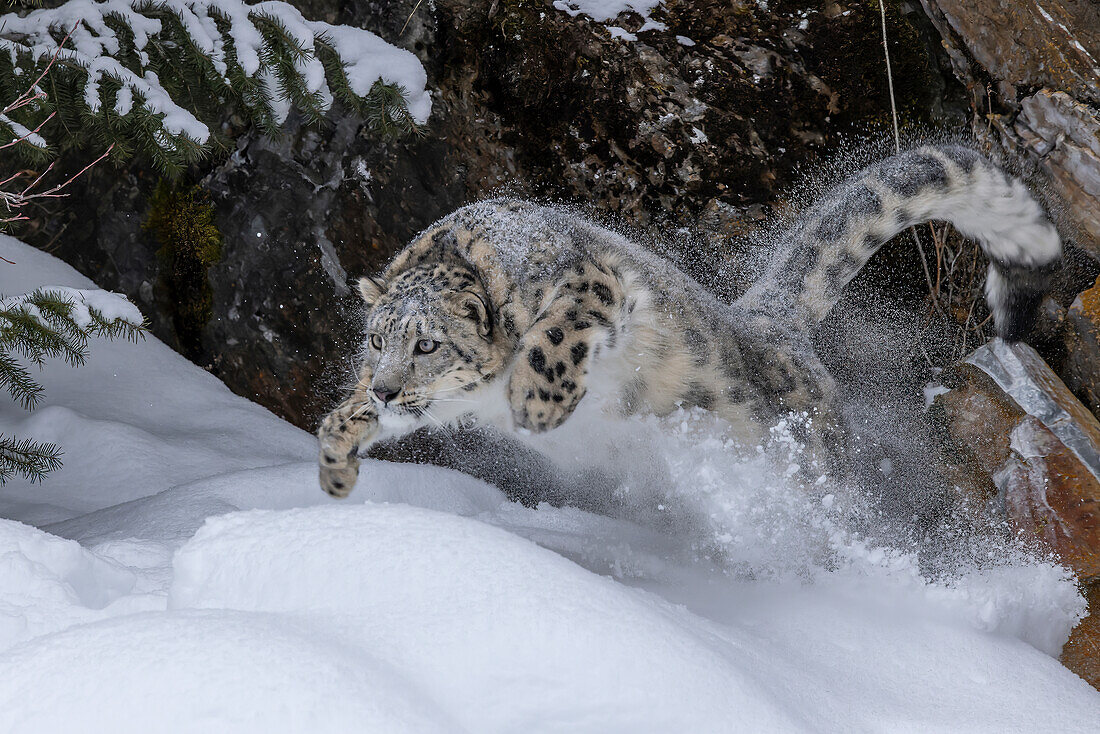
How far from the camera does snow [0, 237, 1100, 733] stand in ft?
5.56

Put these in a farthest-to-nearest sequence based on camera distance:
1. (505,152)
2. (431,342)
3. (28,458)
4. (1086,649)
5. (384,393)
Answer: (505,152) < (28,458) < (431,342) < (384,393) < (1086,649)

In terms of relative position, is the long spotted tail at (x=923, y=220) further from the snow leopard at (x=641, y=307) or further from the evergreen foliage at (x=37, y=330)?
the evergreen foliage at (x=37, y=330)

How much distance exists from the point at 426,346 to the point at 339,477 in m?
0.64

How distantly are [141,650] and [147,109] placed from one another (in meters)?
2.71

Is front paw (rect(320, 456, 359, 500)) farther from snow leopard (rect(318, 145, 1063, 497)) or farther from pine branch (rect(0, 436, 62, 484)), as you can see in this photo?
pine branch (rect(0, 436, 62, 484))

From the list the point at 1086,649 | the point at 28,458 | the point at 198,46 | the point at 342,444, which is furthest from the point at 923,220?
the point at 28,458

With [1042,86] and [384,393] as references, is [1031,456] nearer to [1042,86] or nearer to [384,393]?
[1042,86]

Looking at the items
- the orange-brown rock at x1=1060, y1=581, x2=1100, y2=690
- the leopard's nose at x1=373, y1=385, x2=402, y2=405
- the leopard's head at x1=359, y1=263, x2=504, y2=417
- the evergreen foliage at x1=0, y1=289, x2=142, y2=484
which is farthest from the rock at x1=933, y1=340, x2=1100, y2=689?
the evergreen foliage at x1=0, y1=289, x2=142, y2=484

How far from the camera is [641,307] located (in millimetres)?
3432

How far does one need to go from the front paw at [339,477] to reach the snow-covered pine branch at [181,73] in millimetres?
1602

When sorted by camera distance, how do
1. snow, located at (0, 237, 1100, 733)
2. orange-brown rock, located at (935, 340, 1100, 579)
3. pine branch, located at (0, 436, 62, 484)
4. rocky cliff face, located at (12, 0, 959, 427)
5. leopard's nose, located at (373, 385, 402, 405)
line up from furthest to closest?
rocky cliff face, located at (12, 0, 959, 427) → pine branch, located at (0, 436, 62, 484) → orange-brown rock, located at (935, 340, 1100, 579) → leopard's nose, located at (373, 385, 402, 405) → snow, located at (0, 237, 1100, 733)

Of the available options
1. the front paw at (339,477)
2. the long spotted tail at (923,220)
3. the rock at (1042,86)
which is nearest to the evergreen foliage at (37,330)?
the front paw at (339,477)

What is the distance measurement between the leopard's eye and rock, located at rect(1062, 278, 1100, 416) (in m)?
2.79

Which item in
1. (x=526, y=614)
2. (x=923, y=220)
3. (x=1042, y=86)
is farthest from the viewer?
(x=1042, y=86)
